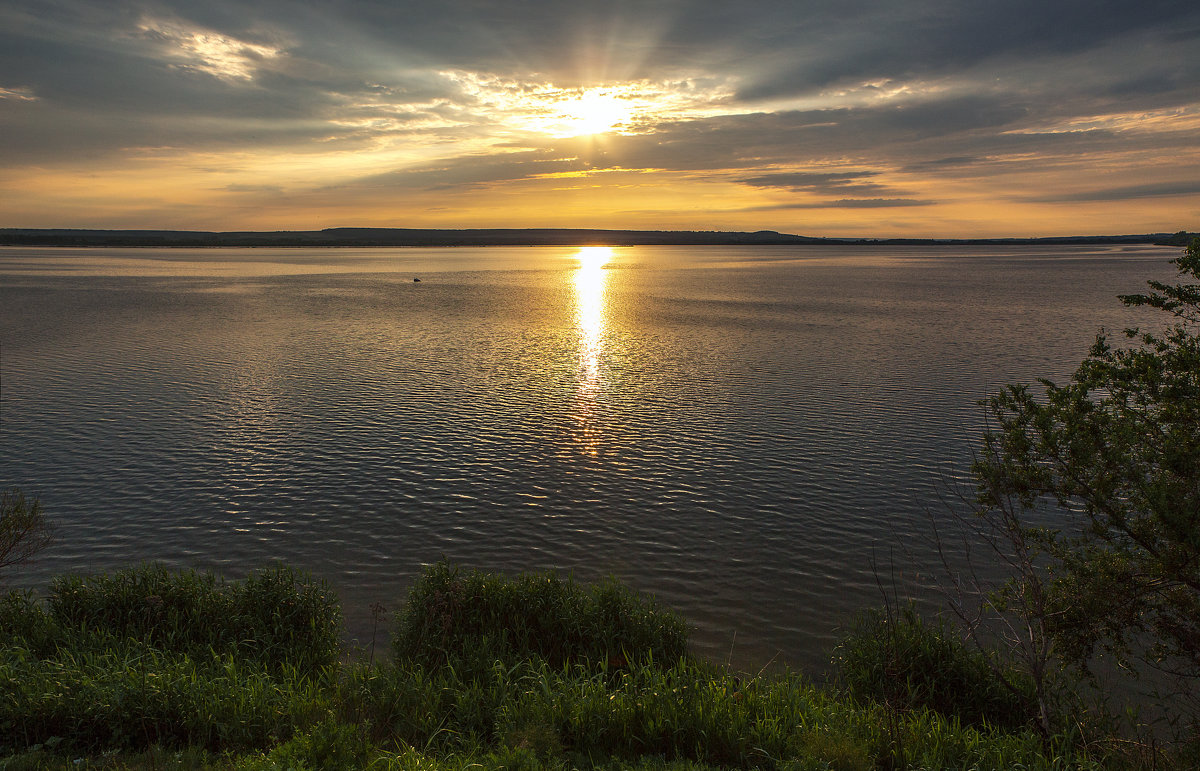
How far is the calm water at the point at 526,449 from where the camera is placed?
72.1ft

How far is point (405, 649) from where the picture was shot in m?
16.2

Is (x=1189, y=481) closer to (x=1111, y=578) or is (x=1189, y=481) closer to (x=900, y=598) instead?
(x=1111, y=578)

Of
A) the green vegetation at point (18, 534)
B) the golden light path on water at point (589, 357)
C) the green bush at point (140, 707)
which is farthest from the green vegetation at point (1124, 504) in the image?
the green vegetation at point (18, 534)

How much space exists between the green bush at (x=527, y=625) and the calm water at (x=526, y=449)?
6.08 feet

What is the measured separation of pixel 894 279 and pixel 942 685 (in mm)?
161735

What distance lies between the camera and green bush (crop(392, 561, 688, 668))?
16047 mm

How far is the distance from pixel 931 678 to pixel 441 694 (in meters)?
10.3

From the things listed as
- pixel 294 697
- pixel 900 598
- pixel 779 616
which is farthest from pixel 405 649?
pixel 900 598

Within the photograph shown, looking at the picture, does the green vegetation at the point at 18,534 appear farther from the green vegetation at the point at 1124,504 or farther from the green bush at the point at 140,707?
the green vegetation at the point at 1124,504

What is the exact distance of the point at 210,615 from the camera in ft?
55.0

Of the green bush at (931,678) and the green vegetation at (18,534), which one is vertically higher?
the green vegetation at (18,534)

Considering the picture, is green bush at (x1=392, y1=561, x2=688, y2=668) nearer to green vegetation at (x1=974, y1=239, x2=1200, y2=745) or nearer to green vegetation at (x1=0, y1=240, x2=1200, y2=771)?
green vegetation at (x1=0, y1=240, x2=1200, y2=771)

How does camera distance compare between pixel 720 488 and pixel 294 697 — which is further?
pixel 720 488

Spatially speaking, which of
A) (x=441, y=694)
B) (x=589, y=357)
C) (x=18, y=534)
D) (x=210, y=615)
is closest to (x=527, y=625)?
(x=441, y=694)
